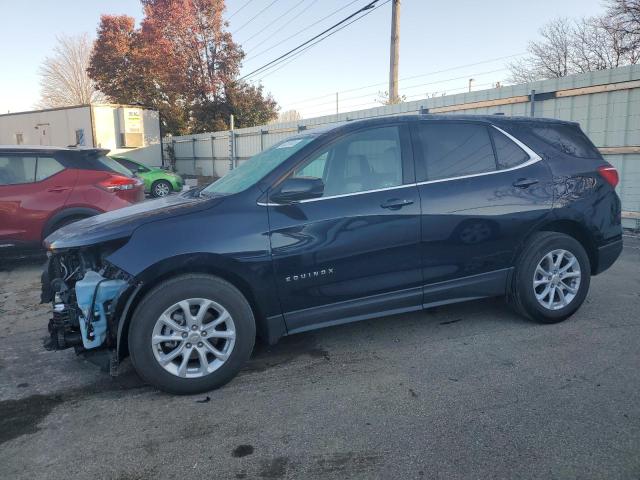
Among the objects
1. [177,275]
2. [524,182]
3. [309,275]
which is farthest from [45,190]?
[524,182]

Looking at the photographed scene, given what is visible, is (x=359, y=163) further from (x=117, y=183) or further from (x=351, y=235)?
(x=117, y=183)

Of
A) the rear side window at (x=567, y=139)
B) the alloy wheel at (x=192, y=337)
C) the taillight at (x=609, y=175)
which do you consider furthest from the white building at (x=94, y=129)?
the taillight at (x=609, y=175)

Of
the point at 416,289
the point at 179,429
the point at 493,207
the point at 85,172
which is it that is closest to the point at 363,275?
the point at 416,289

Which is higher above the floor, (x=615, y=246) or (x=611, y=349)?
(x=615, y=246)

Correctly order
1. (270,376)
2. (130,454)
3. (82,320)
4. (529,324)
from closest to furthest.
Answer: (130,454), (82,320), (270,376), (529,324)

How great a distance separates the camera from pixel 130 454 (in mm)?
2568

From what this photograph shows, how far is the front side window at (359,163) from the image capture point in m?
3.56

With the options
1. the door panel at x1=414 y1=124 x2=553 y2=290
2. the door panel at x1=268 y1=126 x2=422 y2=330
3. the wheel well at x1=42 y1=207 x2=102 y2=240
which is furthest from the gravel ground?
the wheel well at x1=42 y1=207 x2=102 y2=240

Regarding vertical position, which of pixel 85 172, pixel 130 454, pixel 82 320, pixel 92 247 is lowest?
pixel 130 454

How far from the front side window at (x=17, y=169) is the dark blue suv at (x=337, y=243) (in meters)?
3.54

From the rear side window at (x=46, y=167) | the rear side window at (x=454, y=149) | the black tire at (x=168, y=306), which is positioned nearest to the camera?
the black tire at (x=168, y=306)

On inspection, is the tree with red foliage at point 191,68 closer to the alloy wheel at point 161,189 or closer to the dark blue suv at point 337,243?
the alloy wheel at point 161,189

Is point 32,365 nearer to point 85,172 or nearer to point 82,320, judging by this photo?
point 82,320

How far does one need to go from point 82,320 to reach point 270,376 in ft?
4.25
